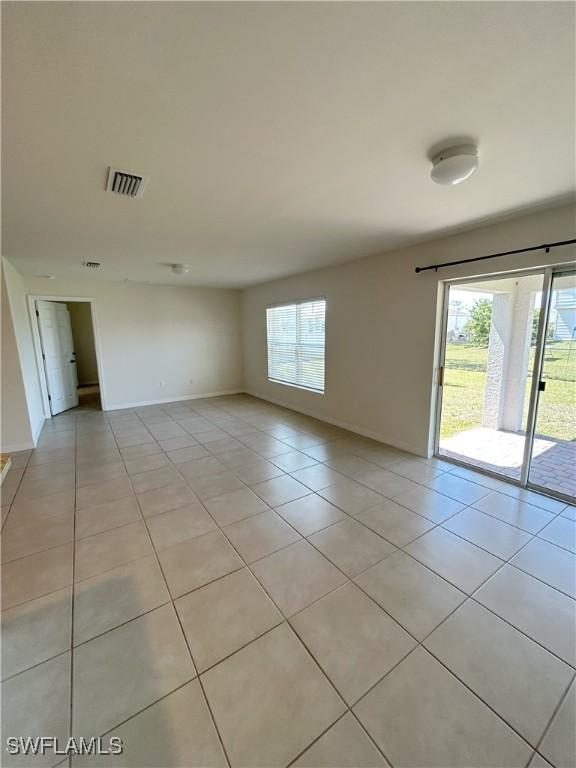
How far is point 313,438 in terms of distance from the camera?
421 centimetres

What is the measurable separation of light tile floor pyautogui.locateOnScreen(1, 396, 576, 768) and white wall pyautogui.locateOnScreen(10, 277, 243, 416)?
3094 millimetres

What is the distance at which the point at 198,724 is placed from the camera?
3.77 feet

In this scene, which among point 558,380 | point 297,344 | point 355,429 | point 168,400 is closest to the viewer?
point 558,380

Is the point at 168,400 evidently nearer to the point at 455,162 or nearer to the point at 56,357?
the point at 56,357

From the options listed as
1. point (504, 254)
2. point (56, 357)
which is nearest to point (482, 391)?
point (504, 254)

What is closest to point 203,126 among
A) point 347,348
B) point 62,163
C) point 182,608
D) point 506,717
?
point 62,163

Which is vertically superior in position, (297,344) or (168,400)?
(297,344)

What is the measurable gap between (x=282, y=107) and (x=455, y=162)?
0.95 metres

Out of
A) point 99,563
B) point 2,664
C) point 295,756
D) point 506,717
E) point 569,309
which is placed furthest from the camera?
point 569,309

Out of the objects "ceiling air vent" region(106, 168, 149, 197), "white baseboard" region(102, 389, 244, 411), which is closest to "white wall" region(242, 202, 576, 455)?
"white baseboard" region(102, 389, 244, 411)

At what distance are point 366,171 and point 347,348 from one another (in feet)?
8.95

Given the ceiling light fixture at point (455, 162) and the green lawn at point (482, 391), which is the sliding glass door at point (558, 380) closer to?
the green lawn at point (482, 391)

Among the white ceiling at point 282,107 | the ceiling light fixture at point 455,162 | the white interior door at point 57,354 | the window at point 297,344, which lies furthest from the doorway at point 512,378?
the white interior door at point 57,354

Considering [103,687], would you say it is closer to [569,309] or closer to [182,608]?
[182,608]
